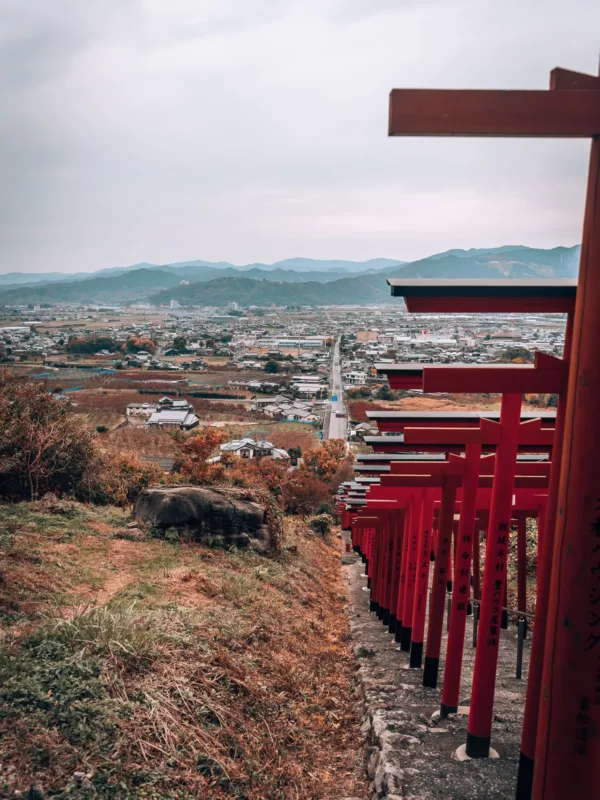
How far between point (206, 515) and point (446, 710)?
Result: 7087 mm

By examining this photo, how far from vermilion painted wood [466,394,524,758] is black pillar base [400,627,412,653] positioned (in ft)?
12.5

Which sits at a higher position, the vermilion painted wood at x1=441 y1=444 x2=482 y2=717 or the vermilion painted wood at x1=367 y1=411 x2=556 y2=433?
the vermilion painted wood at x1=367 y1=411 x2=556 y2=433

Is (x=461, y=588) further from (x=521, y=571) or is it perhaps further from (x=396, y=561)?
(x=396, y=561)

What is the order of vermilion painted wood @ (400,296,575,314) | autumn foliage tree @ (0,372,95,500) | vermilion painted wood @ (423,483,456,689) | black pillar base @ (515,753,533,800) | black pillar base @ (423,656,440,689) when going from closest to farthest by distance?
vermilion painted wood @ (400,296,575,314) < black pillar base @ (515,753,533,800) < vermilion painted wood @ (423,483,456,689) < black pillar base @ (423,656,440,689) < autumn foliage tree @ (0,372,95,500)

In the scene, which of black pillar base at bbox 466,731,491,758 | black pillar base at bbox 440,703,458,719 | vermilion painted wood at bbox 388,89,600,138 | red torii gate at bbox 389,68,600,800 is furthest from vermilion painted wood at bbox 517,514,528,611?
vermilion painted wood at bbox 388,89,600,138

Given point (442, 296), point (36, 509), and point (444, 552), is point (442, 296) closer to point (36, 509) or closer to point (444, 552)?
point (444, 552)

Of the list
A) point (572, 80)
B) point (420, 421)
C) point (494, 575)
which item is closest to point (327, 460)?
point (420, 421)

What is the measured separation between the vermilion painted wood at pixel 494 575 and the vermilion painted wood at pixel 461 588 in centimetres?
74

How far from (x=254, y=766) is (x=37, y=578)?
3705 mm

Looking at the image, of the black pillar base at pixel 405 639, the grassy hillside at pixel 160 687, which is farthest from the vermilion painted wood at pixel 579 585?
the black pillar base at pixel 405 639

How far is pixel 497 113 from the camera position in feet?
8.25

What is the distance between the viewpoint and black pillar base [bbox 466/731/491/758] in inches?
182

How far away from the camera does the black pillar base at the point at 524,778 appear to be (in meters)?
3.70

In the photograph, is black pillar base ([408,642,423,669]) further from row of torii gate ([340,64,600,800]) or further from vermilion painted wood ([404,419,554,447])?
vermilion painted wood ([404,419,554,447])
